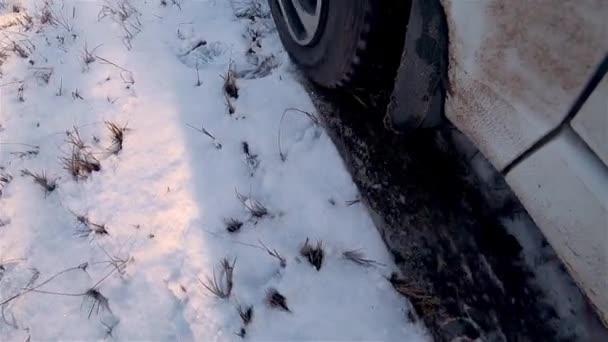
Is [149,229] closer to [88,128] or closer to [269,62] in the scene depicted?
[88,128]

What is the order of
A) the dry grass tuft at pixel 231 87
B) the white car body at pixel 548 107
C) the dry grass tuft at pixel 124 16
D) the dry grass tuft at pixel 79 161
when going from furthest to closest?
the dry grass tuft at pixel 124 16 < the dry grass tuft at pixel 231 87 < the dry grass tuft at pixel 79 161 < the white car body at pixel 548 107

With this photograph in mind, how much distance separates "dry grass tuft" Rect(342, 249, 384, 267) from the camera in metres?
1.70

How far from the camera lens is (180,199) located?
1.99m

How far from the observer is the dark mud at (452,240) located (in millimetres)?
1511

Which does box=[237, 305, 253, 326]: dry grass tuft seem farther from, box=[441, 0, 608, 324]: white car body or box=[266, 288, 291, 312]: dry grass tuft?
box=[441, 0, 608, 324]: white car body

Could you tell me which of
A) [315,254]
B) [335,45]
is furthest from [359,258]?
[335,45]

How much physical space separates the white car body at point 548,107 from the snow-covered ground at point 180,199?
62 centimetres

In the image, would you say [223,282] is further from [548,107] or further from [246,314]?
[548,107]

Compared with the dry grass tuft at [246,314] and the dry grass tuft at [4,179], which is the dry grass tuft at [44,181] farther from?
the dry grass tuft at [246,314]

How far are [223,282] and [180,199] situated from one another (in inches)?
15.9

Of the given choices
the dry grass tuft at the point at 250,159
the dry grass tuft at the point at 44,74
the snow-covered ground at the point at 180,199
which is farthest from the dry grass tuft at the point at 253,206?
the dry grass tuft at the point at 44,74

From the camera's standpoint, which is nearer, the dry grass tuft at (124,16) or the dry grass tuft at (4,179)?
the dry grass tuft at (4,179)

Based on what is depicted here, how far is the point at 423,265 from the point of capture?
165 cm

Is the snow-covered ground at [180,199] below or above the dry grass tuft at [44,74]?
above
